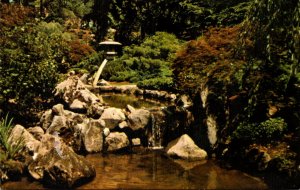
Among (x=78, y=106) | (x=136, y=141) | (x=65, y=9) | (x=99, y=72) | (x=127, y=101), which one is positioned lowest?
(x=136, y=141)

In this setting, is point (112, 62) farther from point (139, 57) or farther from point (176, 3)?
point (176, 3)

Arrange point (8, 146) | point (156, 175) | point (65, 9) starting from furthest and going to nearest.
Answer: point (65, 9)
point (156, 175)
point (8, 146)

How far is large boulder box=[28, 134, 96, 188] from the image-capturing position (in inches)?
408

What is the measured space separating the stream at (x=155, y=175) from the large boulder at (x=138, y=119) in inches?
47.4

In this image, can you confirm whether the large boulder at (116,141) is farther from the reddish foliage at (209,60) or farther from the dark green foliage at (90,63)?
the dark green foliage at (90,63)

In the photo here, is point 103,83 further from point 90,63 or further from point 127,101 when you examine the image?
point 90,63

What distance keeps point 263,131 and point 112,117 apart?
5.60 m

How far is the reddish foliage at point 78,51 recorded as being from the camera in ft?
98.9

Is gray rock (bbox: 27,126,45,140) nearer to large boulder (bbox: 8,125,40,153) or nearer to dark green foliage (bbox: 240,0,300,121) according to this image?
large boulder (bbox: 8,125,40,153)

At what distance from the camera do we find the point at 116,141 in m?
14.2

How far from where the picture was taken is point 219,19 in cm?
2406

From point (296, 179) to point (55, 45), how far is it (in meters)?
20.6

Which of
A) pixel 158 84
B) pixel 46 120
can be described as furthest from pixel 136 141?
pixel 158 84

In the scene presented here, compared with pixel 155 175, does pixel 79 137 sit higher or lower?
higher
